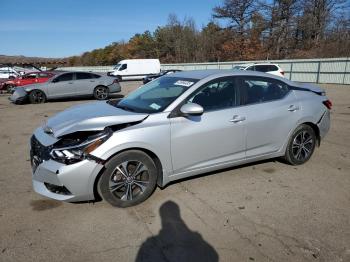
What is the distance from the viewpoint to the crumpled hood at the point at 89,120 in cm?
393

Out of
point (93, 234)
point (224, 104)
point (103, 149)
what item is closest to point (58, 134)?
point (103, 149)

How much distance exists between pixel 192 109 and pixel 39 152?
1929 millimetres

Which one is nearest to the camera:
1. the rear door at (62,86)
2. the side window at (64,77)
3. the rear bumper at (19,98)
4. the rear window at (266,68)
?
the rear bumper at (19,98)

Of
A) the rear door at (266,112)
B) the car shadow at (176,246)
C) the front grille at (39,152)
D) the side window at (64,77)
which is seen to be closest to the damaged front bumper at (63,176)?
the front grille at (39,152)

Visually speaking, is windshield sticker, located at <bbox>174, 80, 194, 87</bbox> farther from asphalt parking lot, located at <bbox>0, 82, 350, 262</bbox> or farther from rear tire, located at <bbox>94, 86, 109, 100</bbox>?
rear tire, located at <bbox>94, 86, 109, 100</bbox>

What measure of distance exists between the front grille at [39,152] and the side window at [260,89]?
2717 millimetres

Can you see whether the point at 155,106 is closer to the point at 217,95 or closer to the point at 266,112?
the point at 217,95

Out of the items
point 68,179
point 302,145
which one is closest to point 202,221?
point 68,179

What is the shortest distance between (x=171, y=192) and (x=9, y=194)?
7.27 ft

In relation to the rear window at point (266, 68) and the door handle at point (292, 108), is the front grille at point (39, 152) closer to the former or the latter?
the door handle at point (292, 108)

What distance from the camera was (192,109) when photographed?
4.09m

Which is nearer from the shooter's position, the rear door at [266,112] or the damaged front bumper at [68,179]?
the damaged front bumper at [68,179]

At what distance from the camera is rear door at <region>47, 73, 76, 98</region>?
51.7 feet

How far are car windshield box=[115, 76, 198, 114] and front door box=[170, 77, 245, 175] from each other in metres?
0.24
